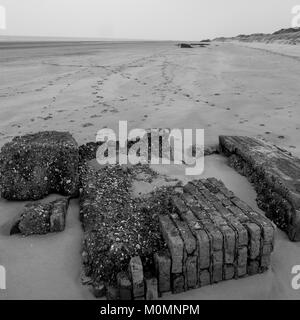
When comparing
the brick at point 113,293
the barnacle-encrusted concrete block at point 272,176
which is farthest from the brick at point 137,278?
the barnacle-encrusted concrete block at point 272,176

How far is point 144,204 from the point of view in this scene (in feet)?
11.0

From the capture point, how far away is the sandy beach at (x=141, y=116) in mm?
2675

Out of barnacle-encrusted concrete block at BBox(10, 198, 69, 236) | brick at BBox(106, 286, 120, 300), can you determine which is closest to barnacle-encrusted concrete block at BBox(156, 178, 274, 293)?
brick at BBox(106, 286, 120, 300)

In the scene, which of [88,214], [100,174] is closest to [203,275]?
[88,214]

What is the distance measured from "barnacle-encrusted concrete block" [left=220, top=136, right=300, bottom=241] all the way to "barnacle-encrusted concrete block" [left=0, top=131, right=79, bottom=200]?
6.50ft

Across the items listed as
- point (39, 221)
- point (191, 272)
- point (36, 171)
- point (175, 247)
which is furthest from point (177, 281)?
point (36, 171)

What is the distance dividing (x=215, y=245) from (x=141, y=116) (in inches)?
187

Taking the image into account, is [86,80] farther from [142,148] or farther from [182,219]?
[182,219]

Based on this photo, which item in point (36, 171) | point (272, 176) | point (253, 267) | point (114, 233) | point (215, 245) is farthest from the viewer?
point (36, 171)

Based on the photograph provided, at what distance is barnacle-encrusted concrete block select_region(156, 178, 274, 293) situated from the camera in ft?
8.21

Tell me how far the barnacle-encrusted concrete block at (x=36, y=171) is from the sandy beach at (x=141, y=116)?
190mm

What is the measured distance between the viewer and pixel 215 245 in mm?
2525

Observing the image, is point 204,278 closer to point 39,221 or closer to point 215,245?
Result: point 215,245

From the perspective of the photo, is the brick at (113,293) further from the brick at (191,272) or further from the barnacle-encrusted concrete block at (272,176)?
the barnacle-encrusted concrete block at (272,176)
